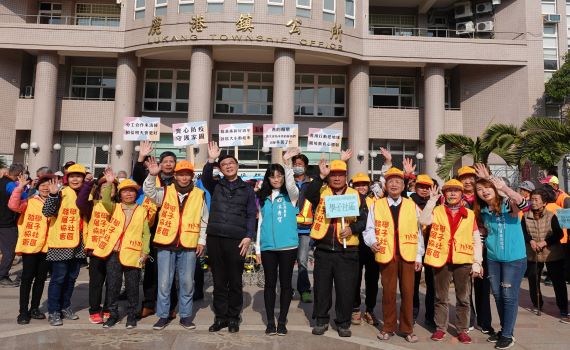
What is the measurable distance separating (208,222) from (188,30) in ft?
50.2

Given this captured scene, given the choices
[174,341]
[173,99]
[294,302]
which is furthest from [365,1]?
[174,341]

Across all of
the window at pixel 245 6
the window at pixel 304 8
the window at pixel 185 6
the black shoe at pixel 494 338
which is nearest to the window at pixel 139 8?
the window at pixel 185 6

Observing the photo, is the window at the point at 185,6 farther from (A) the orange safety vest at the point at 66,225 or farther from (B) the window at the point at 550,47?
(B) the window at the point at 550,47

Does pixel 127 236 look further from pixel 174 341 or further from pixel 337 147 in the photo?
pixel 337 147

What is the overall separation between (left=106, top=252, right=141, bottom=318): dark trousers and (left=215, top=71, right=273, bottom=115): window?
55.5 feet

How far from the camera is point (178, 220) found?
4789mm

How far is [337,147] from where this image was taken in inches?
406

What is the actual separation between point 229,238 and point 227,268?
0.36 metres

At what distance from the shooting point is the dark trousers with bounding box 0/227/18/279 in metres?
7.12

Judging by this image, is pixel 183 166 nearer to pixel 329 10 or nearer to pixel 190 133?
pixel 190 133

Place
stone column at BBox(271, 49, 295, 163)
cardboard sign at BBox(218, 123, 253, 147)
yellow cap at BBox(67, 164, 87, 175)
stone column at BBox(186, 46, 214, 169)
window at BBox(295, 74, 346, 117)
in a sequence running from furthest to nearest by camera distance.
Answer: window at BBox(295, 74, 346, 117)
stone column at BBox(271, 49, 295, 163)
stone column at BBox(186, 46, 214, 169)
cardboard sign at BBox(218, 123, 253, 147)
yellow cap at BBox(67, 164, 87, 175)

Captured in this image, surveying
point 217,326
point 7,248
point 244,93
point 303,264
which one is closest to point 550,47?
point 244,93

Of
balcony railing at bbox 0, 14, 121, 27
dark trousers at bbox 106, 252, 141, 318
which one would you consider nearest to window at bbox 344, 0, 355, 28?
balcony railing at bbox 0, 14, 121, 27

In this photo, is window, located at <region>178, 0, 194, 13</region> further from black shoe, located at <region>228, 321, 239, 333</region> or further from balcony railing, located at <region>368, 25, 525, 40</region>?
black shoe, located at <region>228, 321, 239, 333</region>
